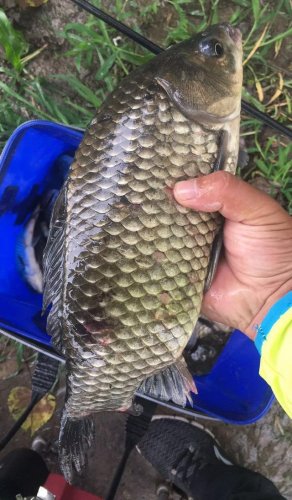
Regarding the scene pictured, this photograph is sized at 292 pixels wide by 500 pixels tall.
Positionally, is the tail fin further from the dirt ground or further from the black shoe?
the black shoe

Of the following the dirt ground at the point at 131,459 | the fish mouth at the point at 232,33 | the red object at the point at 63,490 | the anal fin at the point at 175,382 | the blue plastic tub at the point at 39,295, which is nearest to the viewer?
the fish mouth at the point at 232,33

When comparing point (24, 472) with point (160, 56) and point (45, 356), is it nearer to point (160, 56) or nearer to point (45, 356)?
point (45, 356)

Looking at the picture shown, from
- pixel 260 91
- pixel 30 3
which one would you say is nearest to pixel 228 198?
pixel 260 91

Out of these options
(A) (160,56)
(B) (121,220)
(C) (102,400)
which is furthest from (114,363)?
→ (A) (160,56)

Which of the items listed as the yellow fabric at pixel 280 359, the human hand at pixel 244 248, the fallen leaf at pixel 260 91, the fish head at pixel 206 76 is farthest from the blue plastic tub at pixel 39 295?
the fallen leaf at pixel 260 91

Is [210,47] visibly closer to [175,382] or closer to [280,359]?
[280,359]

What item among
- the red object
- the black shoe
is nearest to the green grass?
the black shoe

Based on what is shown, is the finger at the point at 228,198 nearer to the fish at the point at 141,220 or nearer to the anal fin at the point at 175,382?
the fish at the point at 141,220
